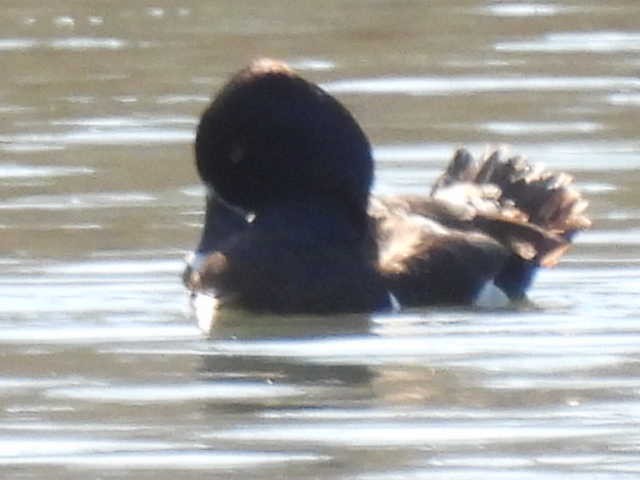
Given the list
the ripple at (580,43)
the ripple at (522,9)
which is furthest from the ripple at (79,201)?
the ripple at (522,9)

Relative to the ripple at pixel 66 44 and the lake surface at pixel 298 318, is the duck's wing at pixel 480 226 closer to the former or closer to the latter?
the lake surface at pixel 298 318

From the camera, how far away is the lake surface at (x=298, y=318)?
32.7 feet

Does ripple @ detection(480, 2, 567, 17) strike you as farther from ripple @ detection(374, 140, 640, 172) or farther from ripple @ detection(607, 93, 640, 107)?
ripple @ detection(374, 140, 640, 172)

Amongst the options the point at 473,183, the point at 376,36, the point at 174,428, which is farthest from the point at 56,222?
the point at 376,36

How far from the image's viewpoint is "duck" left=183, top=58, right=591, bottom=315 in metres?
12.4

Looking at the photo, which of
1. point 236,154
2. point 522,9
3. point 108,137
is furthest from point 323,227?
point 522,9

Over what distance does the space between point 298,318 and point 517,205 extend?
5.21 feet

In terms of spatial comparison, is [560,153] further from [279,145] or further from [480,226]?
[279,145]

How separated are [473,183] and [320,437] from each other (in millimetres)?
3816

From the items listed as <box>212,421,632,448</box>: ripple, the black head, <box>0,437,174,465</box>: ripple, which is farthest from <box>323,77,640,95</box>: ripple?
<box>0,437,174,465</box>: ripple

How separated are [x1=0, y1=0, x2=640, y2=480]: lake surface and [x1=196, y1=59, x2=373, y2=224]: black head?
55 centimetres

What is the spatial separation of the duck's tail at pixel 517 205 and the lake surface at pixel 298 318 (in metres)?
0.18

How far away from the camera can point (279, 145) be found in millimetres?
12812

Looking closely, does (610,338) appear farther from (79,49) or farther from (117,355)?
(79,49)
